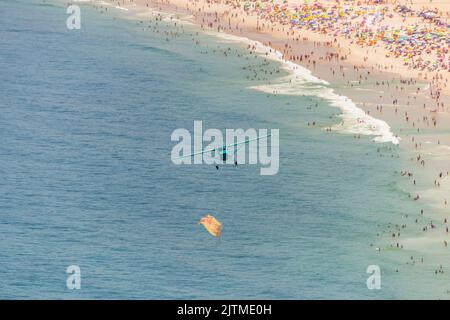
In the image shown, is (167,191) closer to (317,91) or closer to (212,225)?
(212,225)

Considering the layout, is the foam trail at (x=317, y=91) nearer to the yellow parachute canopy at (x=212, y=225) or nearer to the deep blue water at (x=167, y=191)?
the deep blue water at (x=167, y=191)

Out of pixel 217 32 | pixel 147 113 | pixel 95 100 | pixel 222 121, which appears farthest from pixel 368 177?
pixel 217 32

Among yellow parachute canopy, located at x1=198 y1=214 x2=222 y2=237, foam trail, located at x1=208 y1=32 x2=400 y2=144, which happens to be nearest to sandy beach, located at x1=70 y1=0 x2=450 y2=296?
foam trail, located at x1=208 y1=32 x2=400 y2=144

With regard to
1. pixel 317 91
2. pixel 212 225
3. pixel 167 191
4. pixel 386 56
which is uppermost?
pixel 386 56

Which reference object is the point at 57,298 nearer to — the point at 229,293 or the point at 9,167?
the point at 229,293

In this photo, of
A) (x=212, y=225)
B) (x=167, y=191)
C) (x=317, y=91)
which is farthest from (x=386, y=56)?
(x=212, y=225)

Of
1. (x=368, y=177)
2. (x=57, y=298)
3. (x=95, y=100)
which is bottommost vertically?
(x=57, y=298)

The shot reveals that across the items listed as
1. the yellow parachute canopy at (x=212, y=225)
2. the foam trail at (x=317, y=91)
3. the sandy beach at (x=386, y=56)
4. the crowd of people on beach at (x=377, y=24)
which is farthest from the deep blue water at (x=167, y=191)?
the crowd of people on beach at (x=377, y=24)
